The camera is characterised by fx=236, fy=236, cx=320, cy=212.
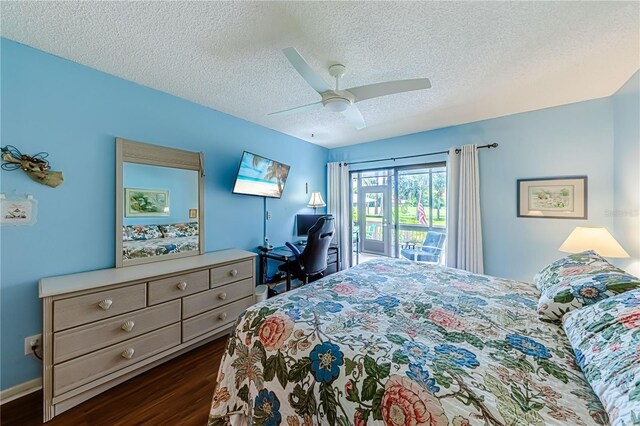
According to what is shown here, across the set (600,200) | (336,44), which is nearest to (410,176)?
(600,200)

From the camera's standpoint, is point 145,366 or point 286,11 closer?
point 286,11

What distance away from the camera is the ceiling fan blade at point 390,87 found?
1.62 metres

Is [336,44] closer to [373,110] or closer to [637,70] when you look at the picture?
[373,110]

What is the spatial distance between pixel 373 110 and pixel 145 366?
328cm

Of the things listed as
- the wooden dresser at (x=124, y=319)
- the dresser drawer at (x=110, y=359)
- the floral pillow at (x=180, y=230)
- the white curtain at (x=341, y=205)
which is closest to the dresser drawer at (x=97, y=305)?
the wooden dresser at (x=124, y=319)

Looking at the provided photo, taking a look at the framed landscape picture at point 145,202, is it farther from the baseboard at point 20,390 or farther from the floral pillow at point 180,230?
the baseboard at point 20,390

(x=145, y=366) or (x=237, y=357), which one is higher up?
(x=237, y=357)

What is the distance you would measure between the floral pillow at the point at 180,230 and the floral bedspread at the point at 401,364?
156cm

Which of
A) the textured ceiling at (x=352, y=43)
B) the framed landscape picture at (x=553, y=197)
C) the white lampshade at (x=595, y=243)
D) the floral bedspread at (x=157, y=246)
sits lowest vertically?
the floral bedspread at (x=157, y=246)

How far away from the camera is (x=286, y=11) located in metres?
1.37

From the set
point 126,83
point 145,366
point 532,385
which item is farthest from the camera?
point 126,83

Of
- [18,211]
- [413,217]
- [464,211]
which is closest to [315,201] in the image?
[413,217]

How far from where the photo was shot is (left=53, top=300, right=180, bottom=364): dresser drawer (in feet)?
4.92

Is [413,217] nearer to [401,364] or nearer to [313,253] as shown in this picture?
[313,253]
